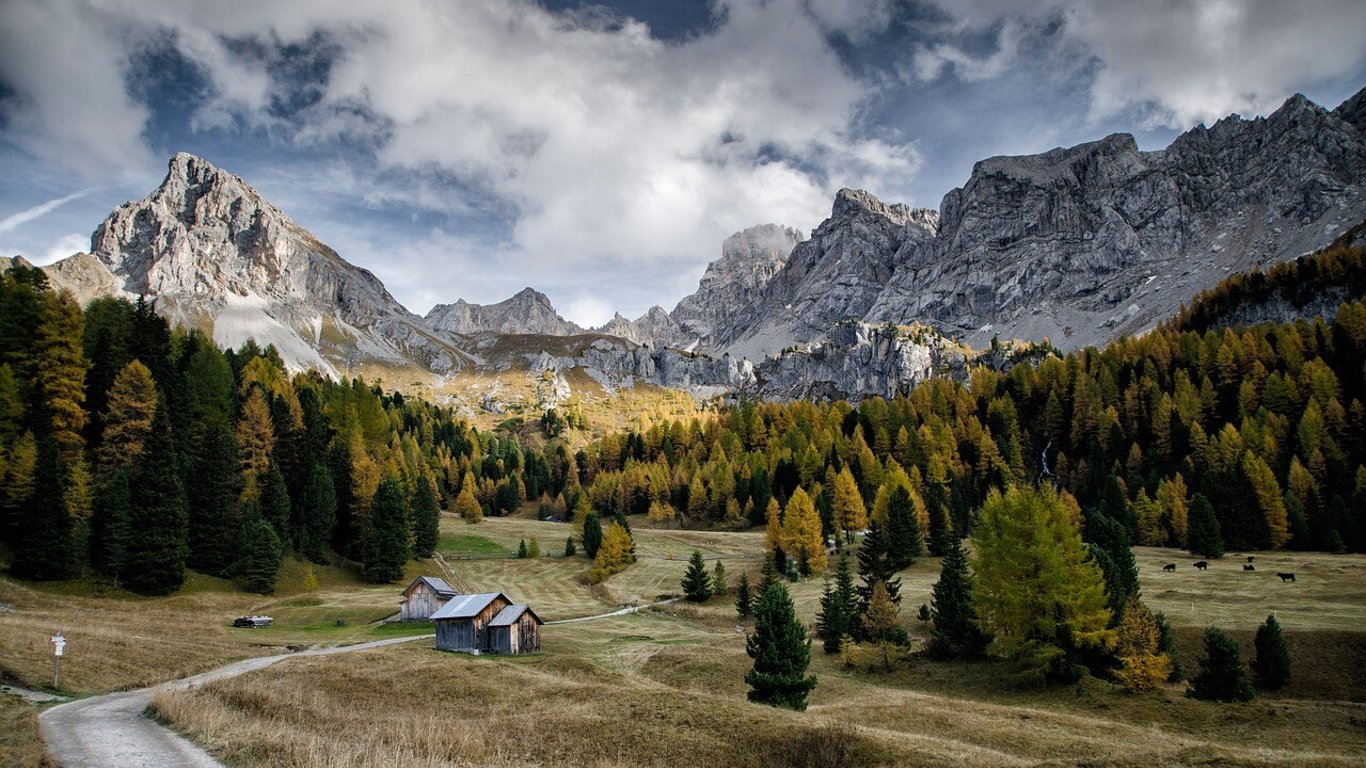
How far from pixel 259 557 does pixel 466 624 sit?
23.2 metres

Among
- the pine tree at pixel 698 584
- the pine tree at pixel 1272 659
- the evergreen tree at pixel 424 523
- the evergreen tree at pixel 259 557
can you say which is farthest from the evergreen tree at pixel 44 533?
the pine tree at pixel 1272 659

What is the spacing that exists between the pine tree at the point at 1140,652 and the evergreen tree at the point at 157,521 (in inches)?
2576

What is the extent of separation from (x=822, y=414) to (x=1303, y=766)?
142 m

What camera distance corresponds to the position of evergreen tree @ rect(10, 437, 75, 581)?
154 feet

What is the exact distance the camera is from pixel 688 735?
67.2 ft

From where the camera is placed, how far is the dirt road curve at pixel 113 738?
49.6 ft

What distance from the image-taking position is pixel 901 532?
78.9 m

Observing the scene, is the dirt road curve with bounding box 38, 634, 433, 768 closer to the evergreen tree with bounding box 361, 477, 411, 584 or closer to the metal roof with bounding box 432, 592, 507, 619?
the metal roof with bounding box 432, 592, 507, 619

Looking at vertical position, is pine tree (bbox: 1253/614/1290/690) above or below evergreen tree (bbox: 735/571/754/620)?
above

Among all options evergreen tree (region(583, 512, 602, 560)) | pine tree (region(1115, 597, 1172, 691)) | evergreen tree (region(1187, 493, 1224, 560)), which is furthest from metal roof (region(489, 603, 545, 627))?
evergreen tree (region(1187, 493, 1224, 560))

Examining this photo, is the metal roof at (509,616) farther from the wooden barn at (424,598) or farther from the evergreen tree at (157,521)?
the evergreen tree at (157,521)

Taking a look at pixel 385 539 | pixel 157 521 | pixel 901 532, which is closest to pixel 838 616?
pixel 901 532

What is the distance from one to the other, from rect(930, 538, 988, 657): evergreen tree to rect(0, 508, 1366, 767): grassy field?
218 centimetres

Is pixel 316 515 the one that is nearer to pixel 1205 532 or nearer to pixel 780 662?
pixel 780 662
